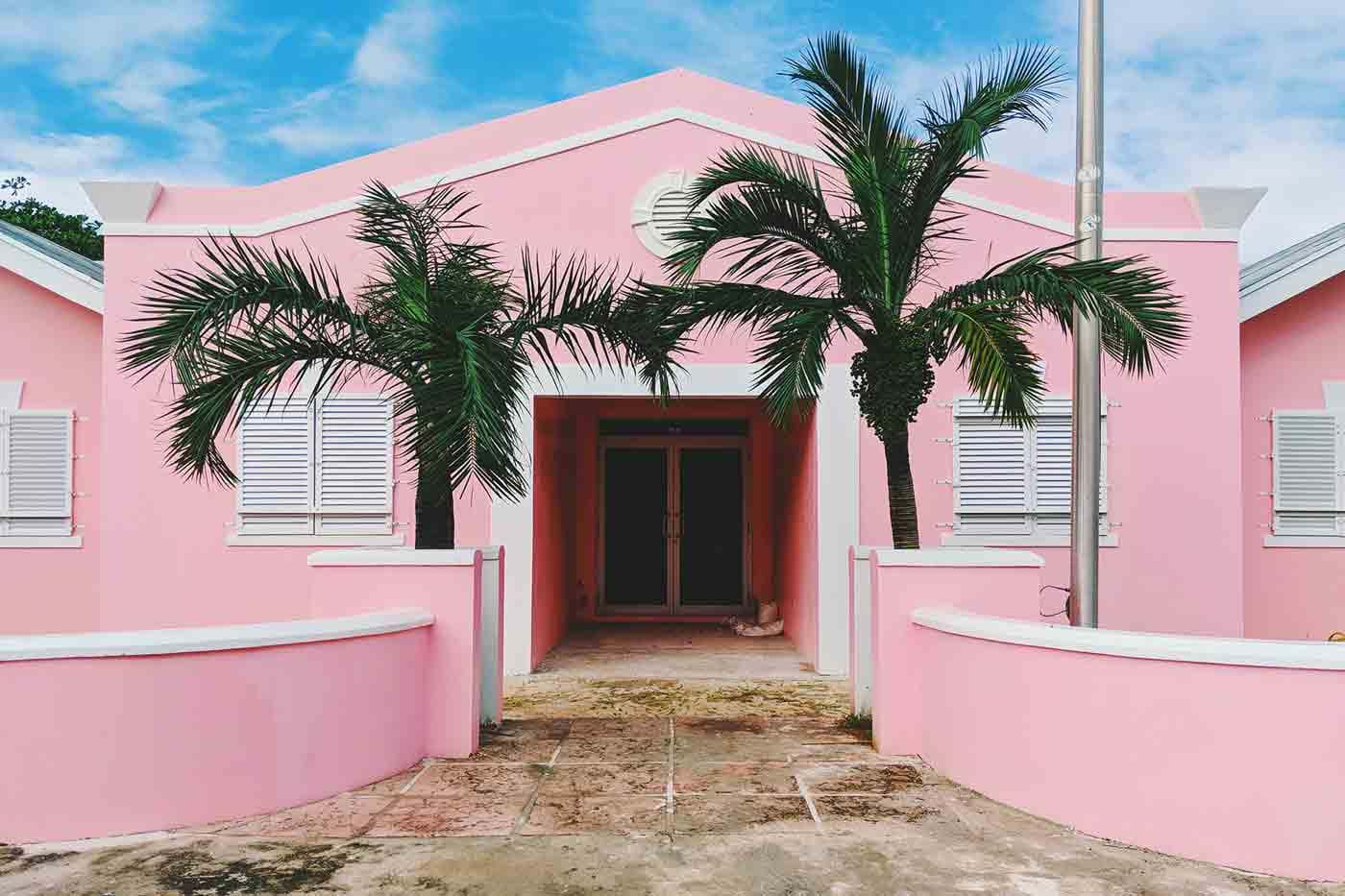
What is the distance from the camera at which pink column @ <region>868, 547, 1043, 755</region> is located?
6027mm

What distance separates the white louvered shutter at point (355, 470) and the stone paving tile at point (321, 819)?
13.9 ft

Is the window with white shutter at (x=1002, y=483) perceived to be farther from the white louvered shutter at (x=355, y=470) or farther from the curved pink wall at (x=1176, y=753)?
the white louvered shutter at (x=355, y=470)

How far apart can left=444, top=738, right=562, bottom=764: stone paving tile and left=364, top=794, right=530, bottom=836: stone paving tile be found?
736 mm

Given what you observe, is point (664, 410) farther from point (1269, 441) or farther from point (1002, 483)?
point (1269, 441)

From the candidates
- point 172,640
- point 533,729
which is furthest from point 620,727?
point 172,640

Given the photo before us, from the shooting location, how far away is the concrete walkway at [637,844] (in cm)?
404

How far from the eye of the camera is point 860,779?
5508 mm

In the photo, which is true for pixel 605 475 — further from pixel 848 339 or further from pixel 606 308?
pixel 606 308

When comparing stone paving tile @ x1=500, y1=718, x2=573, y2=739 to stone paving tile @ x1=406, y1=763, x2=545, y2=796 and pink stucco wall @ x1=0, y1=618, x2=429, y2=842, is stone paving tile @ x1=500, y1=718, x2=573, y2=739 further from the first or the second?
pink stucco wall @ x1=0, y1=618, x2=429, y2=842

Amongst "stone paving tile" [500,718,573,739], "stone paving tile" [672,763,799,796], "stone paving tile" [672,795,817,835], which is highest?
"stone paving tile" [672,795,817,835]

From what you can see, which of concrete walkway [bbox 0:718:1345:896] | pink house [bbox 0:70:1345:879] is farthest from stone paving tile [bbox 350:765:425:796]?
pink house [bbox 0:70:1345:879]

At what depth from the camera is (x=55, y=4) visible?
1291 cm

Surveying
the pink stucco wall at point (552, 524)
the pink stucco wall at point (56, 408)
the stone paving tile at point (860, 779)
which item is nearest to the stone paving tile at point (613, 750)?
the stone paving tile at point (860, 779)

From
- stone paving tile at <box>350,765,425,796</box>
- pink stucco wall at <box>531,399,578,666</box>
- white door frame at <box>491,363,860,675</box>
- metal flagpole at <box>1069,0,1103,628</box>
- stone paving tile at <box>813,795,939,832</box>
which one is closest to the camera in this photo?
stone paving tile at <box>813,795,939,832</box>
